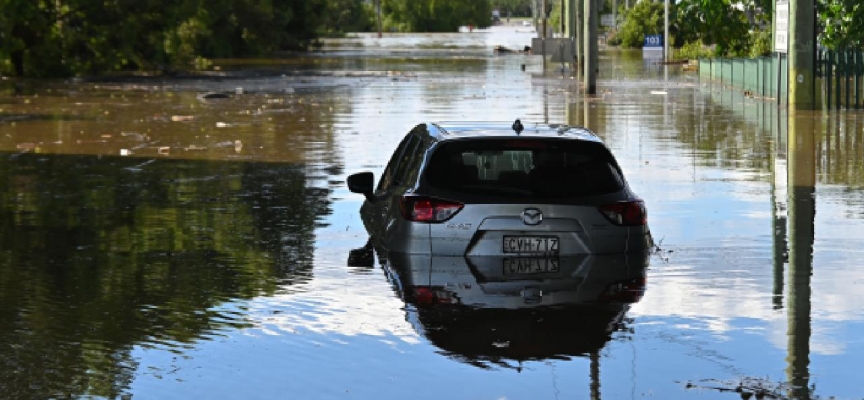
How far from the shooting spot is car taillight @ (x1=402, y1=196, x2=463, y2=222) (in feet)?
41.5

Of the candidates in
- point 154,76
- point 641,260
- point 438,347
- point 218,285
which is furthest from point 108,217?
point 154,76

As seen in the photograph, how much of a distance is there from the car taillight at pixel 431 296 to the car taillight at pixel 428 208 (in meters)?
0.80

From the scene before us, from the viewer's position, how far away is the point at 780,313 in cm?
1098

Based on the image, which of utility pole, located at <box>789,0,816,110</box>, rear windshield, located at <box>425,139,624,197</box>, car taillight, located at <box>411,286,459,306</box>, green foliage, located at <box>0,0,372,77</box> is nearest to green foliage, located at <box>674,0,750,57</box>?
utility pole, located at <box>789,0,816,110</box>

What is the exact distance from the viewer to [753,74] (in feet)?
140

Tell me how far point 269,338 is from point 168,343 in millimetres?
611

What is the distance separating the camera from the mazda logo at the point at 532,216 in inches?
Answer: 496

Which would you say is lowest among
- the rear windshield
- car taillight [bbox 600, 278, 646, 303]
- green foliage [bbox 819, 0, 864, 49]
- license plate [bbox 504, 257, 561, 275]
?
car taillight [bbox 600, 278, 646, 303]

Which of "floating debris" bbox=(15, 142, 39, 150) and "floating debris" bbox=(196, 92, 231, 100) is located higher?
"floating debris" bbox=(196, 92, 231, 100)

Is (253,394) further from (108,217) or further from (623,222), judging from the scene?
(108,217)

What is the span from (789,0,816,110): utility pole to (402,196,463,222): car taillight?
20576mm

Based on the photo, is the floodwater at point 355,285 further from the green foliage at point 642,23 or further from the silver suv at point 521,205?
the green foliage at point 642,23

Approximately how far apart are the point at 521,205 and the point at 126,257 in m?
3.57

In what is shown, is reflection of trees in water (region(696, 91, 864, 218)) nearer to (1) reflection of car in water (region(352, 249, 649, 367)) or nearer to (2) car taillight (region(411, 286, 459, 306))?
(1) reflection of car in water (region(352, 249, 649, 367))
